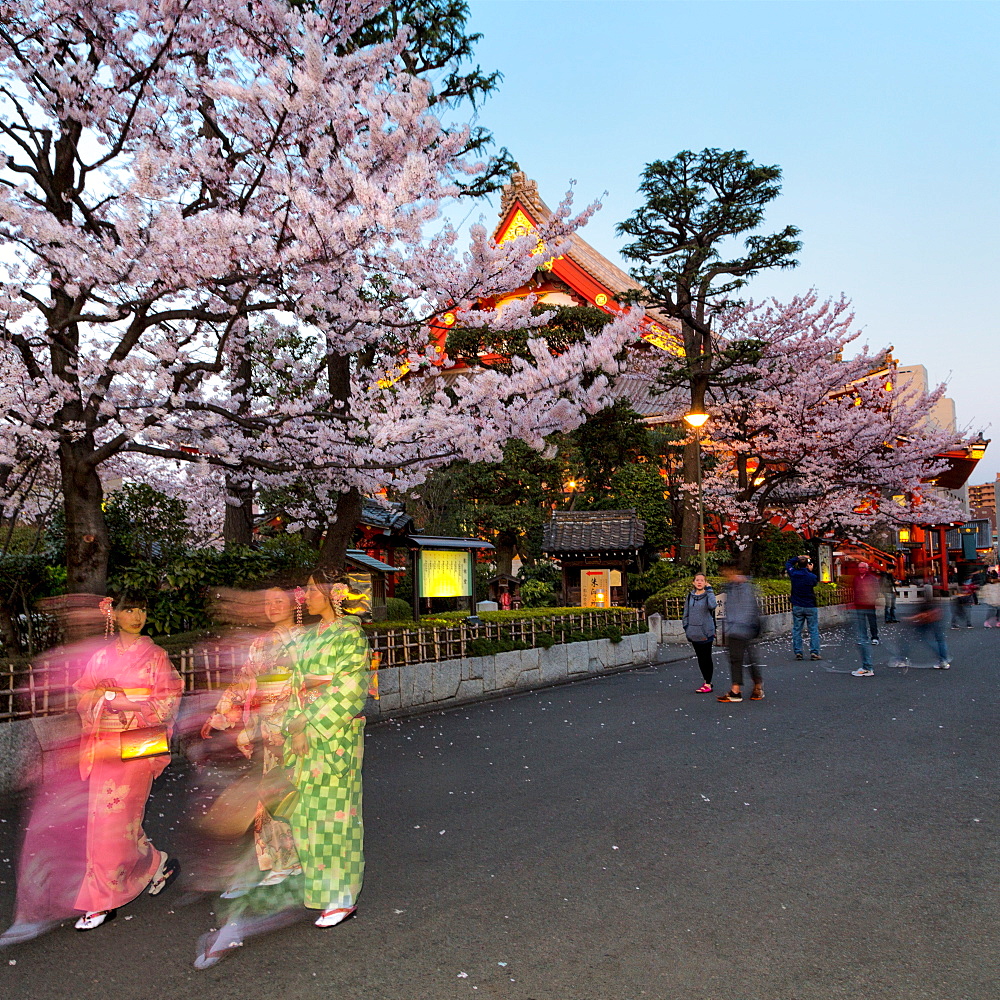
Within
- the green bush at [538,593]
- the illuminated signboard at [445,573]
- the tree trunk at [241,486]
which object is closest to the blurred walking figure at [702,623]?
the illuminated signboard at [445,573]

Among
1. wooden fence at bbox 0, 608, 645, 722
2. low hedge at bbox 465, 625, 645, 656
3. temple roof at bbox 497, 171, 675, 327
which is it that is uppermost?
temple roof at bbox 497, 171, 675, 327

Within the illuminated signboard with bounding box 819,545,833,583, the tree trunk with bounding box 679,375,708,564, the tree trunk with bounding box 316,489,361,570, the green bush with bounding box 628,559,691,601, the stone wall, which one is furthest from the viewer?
the illuminated signboard with bounding box 819,545,833,583

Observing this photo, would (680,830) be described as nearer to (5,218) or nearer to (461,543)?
(5,218)

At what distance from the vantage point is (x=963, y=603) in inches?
862

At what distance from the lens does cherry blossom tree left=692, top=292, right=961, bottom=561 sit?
29609 millimetres

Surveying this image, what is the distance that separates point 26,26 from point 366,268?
4645 mm

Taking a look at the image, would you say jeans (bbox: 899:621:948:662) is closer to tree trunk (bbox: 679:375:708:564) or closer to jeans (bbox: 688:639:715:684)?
jeans (bbox: 688:639:715:684)

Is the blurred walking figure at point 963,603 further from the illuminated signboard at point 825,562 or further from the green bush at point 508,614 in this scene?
the illuminated signboard at point 825,562

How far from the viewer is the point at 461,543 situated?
55.0ft

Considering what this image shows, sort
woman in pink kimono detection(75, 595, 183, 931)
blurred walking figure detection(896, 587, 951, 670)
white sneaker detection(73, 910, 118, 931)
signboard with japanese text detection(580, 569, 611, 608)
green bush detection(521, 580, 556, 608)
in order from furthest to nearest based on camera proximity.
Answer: green bush detection(521, 580, 556, 608) → signboard with japanese text detection(580, 569, 611, 608) → blurred walking figure detection(896, 587, 951, 670) → woman in pink kimono detection(75, 595, 183, 931) → white sneaker detection(73, 910, 118, 931)

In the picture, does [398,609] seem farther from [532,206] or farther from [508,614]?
[532,206]

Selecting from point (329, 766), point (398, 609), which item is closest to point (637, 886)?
point (329, 766)

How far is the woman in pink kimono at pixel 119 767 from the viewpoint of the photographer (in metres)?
4.54

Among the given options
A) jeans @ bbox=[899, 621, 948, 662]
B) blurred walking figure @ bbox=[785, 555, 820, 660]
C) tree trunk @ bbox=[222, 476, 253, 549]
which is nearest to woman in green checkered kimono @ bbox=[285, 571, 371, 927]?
tree trunk @ bbox=[222, 476, 253, 549]
